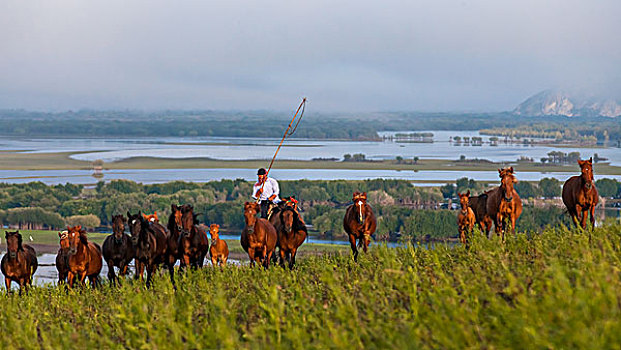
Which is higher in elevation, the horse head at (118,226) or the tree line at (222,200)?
the horse head at (118,226)

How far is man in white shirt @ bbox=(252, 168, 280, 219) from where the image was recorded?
2273 centimetres

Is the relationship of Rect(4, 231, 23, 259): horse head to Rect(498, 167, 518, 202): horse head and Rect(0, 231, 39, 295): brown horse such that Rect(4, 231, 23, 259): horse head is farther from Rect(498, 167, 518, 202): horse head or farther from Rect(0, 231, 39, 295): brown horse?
Rect(498, 167, 518, 202): horse head

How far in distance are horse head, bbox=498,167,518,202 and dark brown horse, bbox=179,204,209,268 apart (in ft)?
27.3

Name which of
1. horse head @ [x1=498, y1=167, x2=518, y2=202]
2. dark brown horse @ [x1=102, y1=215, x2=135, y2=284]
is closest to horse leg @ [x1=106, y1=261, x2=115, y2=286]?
dark brown horse @ [x1=102, y1=215, x2=135, y2=284]

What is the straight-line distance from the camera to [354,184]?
175 metres

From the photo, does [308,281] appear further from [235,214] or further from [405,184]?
[405,184]

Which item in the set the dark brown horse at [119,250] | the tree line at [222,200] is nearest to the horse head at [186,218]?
the dark brown horse at [119,250]

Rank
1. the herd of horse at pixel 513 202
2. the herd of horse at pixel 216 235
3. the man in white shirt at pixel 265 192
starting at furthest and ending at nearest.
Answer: the man in white shirt at pixel 265 192, the herd of horse at pixel 216 235, the herd of horse at pixel 513 202

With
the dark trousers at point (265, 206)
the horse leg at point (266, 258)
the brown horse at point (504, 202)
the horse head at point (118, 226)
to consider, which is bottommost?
the horse leg at point (266, 258)

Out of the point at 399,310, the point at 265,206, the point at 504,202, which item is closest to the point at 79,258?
the point at 265,206

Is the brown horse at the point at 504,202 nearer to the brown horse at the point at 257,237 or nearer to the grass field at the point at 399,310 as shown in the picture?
the grass field at the point at 399,310

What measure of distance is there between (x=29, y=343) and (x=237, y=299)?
3.78 m

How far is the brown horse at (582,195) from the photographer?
764 inches

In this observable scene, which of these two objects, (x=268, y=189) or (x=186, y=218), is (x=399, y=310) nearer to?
(x=186, y=218)
